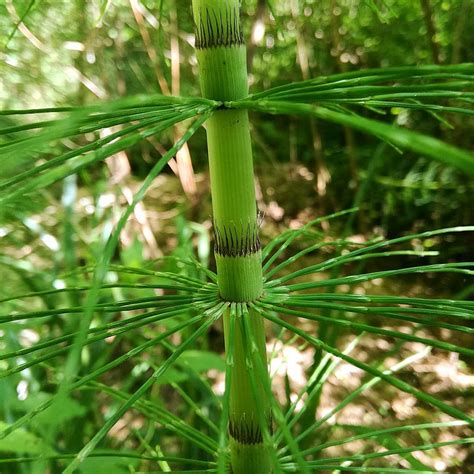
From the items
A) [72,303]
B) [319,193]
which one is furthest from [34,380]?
[319,193]

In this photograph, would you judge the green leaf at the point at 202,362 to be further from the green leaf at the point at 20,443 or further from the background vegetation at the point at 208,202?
the green leaf at the point at 20,443

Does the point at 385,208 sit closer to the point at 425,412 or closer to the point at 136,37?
the point at 425,412

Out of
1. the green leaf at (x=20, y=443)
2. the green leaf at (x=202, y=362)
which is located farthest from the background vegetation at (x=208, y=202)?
the green leaf at (x=20, y=443)

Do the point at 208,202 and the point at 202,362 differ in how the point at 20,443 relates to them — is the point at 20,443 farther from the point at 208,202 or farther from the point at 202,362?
the point at 208,202

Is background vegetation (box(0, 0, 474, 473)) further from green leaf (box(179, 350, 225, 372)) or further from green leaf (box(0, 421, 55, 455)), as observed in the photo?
green leaf (box(0, 421, 55, 455))

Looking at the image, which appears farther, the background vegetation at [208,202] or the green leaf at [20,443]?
the background vegetation at [208,202]

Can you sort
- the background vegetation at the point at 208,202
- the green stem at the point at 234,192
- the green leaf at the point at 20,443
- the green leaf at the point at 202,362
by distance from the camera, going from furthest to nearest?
the background vegetation at the point at 208,202 < the green leaf at the point at 202,362 < the green leaf at the point at 20,443 < the green stem at the point at 234,192
